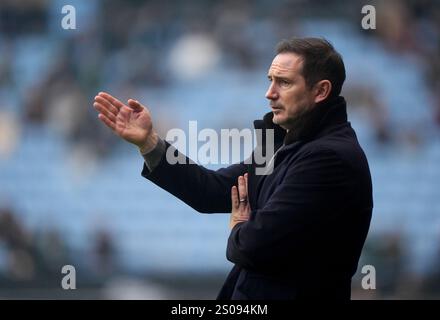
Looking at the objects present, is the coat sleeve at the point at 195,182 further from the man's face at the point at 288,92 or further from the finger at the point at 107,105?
the man's face at the point at 288,92

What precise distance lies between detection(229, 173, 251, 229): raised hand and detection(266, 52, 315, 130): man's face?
0.94 ft

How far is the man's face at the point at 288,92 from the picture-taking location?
12.1 feet

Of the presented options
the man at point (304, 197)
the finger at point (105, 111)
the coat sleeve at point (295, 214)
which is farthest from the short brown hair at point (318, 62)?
the finger at point (105, 111)

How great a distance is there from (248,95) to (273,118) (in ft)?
22.1

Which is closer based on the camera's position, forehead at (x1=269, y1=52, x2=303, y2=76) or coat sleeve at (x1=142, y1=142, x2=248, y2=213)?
forehead at (x1=269, y1=52, x2=303, y2=76)

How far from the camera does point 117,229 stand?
986 cm

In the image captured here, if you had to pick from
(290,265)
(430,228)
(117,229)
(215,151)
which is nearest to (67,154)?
(117,229)

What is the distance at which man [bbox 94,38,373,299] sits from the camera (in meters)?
3.51

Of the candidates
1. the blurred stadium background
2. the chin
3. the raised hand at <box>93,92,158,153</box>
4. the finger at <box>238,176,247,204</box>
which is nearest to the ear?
the chin

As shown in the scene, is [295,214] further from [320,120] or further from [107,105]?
[107,105]

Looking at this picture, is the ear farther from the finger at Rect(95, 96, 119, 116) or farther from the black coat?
the finger at Rect(95, 96, 119, 116)

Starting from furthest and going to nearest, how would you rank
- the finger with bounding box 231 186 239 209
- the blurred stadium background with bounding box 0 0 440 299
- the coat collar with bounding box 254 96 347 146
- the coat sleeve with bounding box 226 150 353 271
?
the blurred stadium background with bounding box 0 0 440 299 → the finger with bounding box 231 186 239 209 → the coat collar with bounding box 254 96 347 146 → the coat sleeve with bounding box 226 150 353 271

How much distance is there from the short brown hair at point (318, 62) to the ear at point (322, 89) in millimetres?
13
